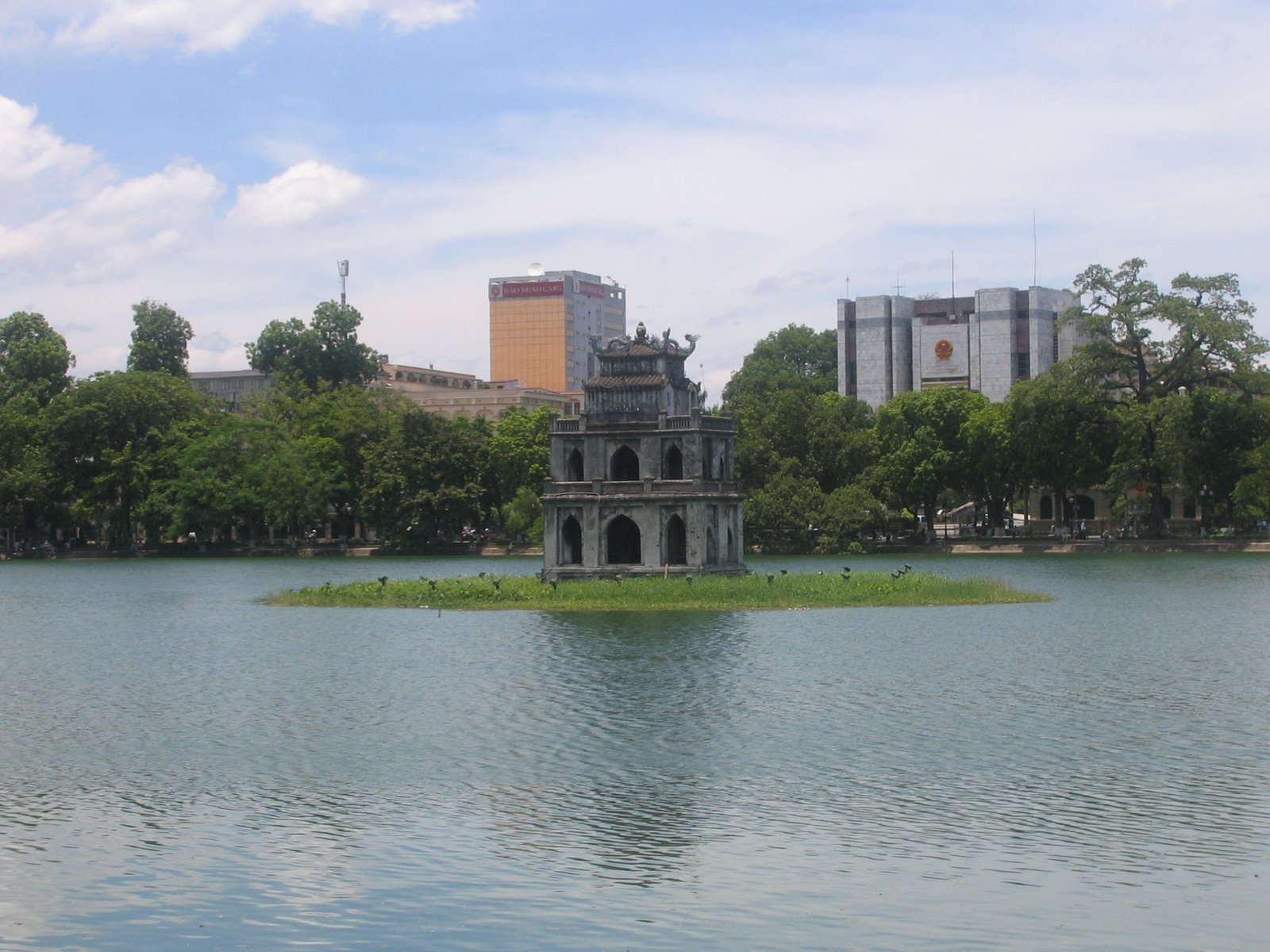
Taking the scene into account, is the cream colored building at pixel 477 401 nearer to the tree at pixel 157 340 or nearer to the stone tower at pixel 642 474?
the tree at pixel 157 340

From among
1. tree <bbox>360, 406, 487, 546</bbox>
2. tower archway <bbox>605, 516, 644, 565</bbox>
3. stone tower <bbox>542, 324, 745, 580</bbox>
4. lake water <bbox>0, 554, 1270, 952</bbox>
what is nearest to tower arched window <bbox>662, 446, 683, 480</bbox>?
stone tower <bbox>542, 324, 745, 580</bbox>

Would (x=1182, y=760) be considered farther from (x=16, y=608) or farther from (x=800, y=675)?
(x=16, y=608)

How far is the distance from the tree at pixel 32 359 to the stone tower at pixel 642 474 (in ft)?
290

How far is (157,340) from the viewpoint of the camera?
176 metres

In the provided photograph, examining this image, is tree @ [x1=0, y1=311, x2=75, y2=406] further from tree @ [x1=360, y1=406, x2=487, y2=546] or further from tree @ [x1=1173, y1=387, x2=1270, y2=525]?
tree @ [x1=1173, y1=387, x2=1270, y2=525]

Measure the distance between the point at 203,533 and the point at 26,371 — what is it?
2837cm

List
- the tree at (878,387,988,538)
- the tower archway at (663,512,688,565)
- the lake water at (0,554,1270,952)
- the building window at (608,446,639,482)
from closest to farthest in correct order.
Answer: the lake water at (0,554,1270,952) < the tower archway at (663,512,688,565) < the building window at (608,446,639,482) < the tree at (878,387,988,538)

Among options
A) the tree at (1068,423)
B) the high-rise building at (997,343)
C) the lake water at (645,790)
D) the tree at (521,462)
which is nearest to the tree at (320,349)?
the tree at (521,462)

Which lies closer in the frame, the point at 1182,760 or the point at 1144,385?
the point at 1182,760

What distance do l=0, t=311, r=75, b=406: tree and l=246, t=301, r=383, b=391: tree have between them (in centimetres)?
2172

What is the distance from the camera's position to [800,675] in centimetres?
4519

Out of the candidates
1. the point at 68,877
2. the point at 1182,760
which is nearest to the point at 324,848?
the point at 68,877

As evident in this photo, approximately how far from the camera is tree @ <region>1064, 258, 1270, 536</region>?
→ 111 meters

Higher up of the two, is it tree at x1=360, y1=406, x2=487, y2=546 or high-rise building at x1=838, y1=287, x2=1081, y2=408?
high-rise building at x1=838, y1=287, x2=1081, y2=408
